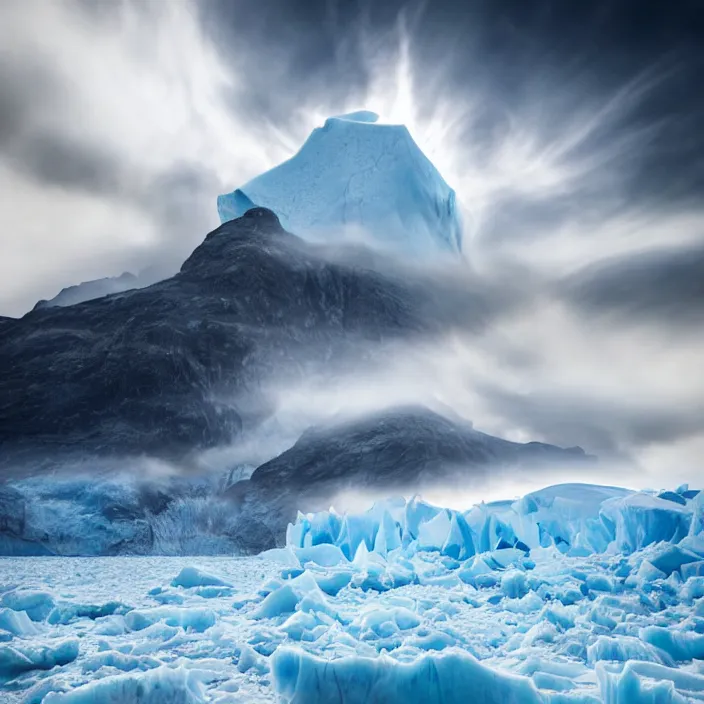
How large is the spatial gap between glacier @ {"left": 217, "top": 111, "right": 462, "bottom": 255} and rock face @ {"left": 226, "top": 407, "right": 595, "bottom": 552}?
1342 centimetres

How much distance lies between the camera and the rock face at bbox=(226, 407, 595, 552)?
123ft

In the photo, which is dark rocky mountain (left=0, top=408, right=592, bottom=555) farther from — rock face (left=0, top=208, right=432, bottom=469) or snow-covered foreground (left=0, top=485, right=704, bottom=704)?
snow-covered foreground (left=0, top=485, right=704, bottom=704)

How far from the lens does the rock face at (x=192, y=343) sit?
139 feet

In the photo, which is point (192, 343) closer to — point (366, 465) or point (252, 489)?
point (252, 489)

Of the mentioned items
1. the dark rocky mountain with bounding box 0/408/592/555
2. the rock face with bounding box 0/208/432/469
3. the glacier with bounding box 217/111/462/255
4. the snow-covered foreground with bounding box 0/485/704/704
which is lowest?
the snow-covered foreground with bounding box 0/485/704/704

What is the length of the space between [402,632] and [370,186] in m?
41.4

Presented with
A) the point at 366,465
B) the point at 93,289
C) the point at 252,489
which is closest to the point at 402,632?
the point at 252,489

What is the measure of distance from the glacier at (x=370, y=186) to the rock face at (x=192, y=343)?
4739 millimetres

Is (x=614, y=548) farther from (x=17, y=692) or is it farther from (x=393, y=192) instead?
(x=393, y=192)

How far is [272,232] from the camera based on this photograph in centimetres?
5191

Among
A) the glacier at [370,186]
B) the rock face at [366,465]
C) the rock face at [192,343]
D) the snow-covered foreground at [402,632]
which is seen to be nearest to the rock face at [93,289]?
the rock face at [192,343]

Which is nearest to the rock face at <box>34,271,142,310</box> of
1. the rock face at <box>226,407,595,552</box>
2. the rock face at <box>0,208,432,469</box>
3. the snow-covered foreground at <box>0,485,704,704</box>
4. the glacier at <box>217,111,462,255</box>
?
the rock face at <box>0,208,432,469</box>

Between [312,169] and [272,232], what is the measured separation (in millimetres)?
7891

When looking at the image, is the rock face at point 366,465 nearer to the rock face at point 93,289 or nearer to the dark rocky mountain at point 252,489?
the dark rocky mountain at point 252,489
